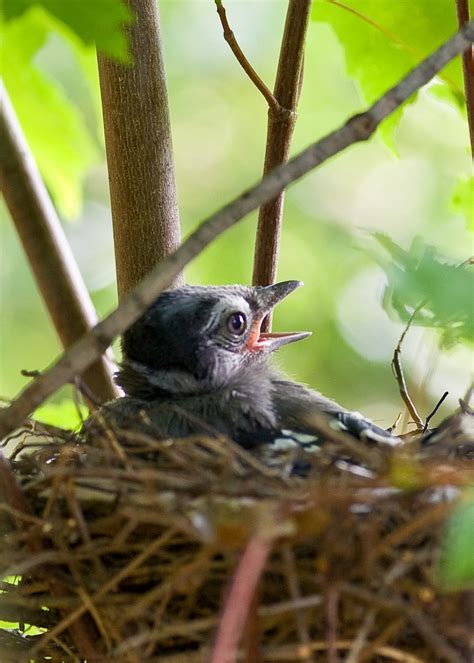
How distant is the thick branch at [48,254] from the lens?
2143 mm

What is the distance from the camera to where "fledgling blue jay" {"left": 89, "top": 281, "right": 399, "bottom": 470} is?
5.56 feet

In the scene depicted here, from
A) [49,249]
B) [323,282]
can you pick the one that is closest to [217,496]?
[49,249]

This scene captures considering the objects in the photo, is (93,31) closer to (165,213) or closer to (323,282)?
(165,213)

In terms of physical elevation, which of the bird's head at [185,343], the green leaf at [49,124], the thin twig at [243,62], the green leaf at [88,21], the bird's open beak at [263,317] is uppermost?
the green leaf at [49,124]

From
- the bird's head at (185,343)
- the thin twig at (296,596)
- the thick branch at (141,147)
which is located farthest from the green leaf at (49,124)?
the thin twig at (296,596)

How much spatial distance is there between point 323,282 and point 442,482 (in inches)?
125

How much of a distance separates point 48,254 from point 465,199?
0.88 meters

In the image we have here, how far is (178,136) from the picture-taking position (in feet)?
16.3

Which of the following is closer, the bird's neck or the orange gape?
the bird's neck

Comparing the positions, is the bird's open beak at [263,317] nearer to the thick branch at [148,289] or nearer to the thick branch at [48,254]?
the thick branch at [48,254]

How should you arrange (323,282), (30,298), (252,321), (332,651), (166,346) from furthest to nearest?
(30,298) → (323,282) → (252,321) → (166,346) → (332,651)

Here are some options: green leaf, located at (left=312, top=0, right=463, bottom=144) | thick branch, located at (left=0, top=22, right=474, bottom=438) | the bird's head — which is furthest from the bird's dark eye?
thick branch, located at (left=0, top=22, right=474, bottom=438)

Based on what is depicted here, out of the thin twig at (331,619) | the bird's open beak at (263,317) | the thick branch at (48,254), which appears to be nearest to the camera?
the thin twig at (331,619)

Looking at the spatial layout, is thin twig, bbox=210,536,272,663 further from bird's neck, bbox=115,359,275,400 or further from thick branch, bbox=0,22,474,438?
bird's neck, bbox=115,359,275,400
